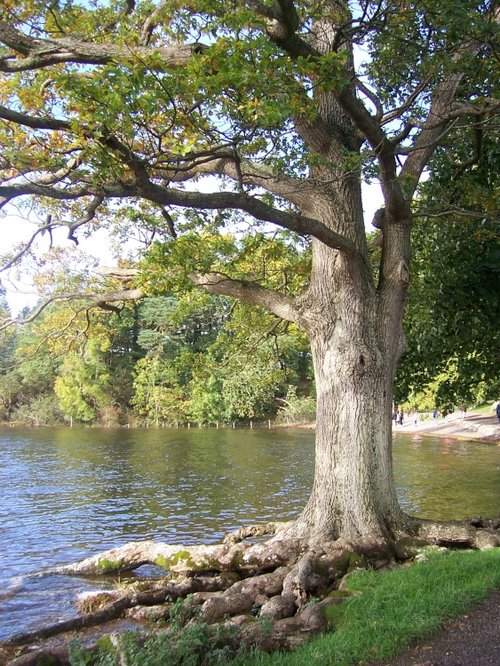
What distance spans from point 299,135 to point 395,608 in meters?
7.54

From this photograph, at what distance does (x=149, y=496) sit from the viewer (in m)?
19.5

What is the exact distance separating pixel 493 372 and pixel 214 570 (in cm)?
888

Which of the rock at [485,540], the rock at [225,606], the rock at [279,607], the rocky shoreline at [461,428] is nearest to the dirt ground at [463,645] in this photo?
the rock at [279,607]

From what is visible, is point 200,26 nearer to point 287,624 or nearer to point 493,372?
point 287,624

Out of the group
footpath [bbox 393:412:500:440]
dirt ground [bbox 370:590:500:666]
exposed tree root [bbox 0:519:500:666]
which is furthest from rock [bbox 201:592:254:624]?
footpath [bbox 393:412:500:440]

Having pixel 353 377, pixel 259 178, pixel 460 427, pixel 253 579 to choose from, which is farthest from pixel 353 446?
pixel 460 427

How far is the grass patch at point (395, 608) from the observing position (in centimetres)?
497

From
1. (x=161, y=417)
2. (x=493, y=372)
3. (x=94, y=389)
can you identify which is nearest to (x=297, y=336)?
(x=493, y=372)

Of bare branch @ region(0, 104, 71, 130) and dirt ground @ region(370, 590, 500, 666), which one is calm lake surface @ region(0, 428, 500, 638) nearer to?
dirt ground @ region(370, 590, 500, 666)

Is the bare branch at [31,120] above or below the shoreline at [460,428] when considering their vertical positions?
above

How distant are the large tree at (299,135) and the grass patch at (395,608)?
168cm

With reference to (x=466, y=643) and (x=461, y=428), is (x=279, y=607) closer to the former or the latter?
(x=466, y=643)

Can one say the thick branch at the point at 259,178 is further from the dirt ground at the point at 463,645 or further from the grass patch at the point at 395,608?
the dirt ground at the point at 463,645

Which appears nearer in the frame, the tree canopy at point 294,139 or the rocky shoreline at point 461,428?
the tree canopy at point 294,139
